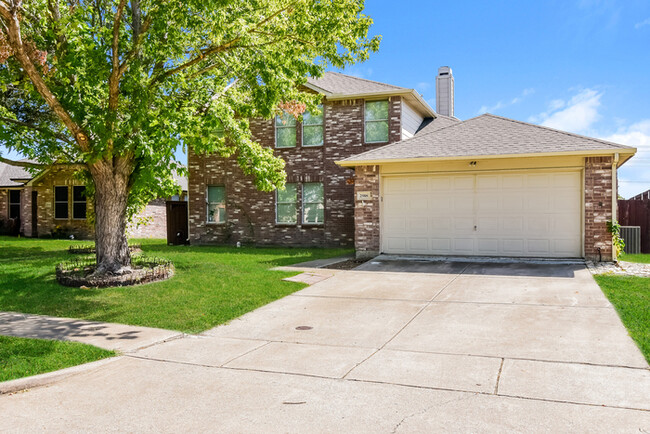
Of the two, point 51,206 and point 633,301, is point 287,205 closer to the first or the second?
point 633,301

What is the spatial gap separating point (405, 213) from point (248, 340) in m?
8.49

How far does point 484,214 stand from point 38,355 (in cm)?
1100

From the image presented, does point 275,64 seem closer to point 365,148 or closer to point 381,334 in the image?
point 381,334

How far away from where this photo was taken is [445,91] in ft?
79.9

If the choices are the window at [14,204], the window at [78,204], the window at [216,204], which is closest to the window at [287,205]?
the window at [216,204]

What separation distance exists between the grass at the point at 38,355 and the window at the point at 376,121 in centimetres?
1386

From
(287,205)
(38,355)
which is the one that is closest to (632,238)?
(287,205)

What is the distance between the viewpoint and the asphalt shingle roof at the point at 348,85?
18625mm

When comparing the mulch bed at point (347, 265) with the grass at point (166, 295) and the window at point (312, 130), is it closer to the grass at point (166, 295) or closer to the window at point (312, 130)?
the grass at point (166, 295)

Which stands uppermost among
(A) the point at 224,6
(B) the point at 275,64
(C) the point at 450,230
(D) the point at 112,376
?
(A) the point at 224,6

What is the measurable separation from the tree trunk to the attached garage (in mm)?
6223

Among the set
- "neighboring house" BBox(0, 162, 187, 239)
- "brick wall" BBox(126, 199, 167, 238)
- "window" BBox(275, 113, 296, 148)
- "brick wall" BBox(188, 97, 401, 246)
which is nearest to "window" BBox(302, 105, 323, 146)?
"brick wall" BBox(188, 97, 401, 246)

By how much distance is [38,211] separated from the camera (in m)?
26.4

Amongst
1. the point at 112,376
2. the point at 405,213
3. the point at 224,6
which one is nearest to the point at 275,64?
the point at 224,6
